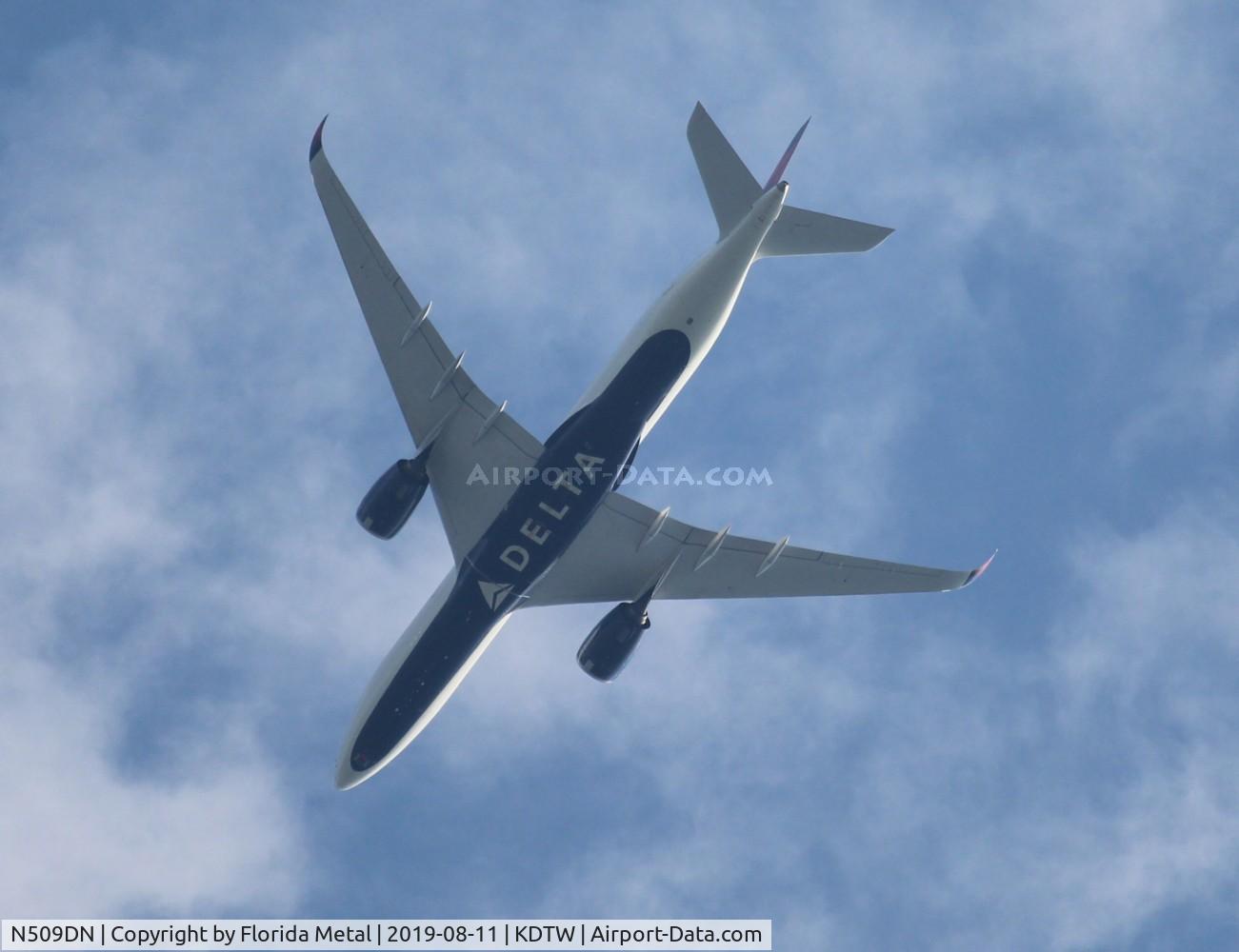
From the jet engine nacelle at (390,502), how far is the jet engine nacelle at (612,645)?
238 inches

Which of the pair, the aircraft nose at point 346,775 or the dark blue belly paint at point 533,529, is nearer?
the dark blue belly paint at point 533,529

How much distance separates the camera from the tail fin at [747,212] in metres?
38.2

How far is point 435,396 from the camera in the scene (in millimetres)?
38531

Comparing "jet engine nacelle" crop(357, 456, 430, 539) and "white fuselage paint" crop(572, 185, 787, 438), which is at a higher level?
"white fuselage paint" crop(572, 185, 787, 438)

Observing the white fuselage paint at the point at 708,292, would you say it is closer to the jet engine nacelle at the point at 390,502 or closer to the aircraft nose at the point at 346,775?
the jet engine nacelle at the point at 390,502

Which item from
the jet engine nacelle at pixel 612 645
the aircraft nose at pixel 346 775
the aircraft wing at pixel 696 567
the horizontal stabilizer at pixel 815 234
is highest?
the horizontal stabilizer at pixel 815 234

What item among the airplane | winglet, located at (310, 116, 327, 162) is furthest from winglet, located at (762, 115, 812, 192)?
winglet, located at (310, 116, 327, 162)

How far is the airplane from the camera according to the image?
36.8 m

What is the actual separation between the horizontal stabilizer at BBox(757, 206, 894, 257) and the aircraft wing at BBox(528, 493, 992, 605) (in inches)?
304

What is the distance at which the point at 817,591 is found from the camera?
41.7 metres

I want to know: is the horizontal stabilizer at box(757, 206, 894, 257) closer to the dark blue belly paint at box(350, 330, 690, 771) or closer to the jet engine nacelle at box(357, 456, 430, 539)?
the dark blue belly paint at box(350, 330, 690, 771)

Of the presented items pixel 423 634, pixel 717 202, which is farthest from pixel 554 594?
pixel 717 202

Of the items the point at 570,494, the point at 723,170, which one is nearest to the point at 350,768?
the point at 570,494

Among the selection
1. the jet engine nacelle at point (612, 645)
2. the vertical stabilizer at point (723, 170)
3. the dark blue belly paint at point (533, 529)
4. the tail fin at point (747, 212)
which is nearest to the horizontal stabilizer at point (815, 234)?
the tail fin at point (747, 212)
